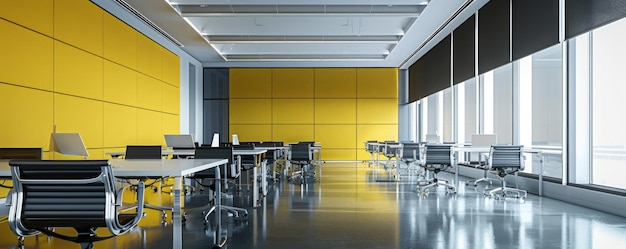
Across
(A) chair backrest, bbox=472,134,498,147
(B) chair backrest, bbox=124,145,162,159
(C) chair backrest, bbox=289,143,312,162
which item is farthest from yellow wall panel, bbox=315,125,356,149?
(B) chair backrest, bbox=124,145,162,159

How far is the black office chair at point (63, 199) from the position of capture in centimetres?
216

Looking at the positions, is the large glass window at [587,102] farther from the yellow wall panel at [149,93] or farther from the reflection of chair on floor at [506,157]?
the yellow wall panel at [149,93]

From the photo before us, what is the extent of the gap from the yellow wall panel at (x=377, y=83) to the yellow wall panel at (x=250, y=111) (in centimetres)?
314

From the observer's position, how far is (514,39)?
7.38 m

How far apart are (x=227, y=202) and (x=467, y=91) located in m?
9.35

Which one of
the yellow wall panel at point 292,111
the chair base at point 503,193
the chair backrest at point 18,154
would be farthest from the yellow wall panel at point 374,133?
the chair backrest at point 18,154

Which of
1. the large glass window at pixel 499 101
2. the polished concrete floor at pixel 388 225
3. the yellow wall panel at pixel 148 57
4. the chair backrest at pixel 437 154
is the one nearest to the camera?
the polished concrete floor at pixel 388 225

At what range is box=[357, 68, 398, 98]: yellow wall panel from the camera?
51.9ft

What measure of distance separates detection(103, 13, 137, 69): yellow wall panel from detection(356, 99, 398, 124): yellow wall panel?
823 cm

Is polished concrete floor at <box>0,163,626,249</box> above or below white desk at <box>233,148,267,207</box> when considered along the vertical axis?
below

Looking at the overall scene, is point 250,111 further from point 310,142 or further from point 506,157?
point 506,157

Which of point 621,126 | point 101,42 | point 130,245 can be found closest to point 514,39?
point 621,126

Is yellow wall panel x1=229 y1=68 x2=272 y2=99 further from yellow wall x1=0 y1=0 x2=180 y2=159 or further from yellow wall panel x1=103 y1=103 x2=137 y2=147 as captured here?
yellow wall panel x1=103 y1=103 x2=137 y2=147

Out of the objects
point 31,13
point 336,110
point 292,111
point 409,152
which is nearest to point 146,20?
point 31,13
